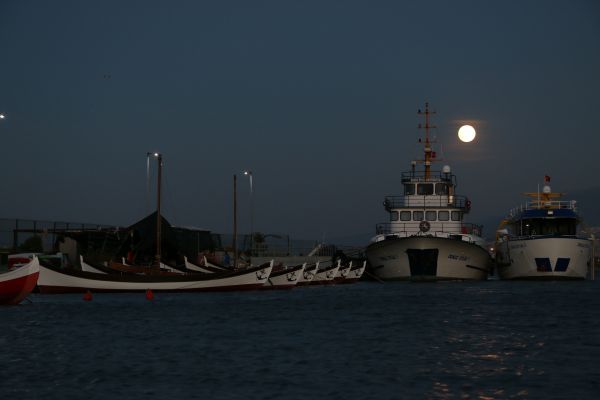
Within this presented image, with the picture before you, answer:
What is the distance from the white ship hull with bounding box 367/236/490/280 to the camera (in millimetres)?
66812

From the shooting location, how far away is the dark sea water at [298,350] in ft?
70.5

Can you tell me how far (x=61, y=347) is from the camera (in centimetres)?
2906

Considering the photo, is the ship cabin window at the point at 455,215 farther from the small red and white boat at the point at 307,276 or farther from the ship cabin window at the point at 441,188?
the small red and white boat at the point at 307,276

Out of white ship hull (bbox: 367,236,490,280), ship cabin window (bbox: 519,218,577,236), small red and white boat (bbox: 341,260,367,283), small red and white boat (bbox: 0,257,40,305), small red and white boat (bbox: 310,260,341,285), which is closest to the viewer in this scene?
small red and white boat (bbox: 0,257,40,305)

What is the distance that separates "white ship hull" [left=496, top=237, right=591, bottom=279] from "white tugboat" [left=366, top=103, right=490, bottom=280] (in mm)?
2764

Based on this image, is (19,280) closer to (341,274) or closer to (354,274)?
(341,274)

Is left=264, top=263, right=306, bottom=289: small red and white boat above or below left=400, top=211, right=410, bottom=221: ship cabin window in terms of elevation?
below

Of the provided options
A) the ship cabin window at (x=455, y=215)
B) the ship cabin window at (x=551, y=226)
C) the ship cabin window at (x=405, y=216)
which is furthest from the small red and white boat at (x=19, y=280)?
the ship cabin window at (x=551, y=226)

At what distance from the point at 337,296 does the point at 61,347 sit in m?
29.9

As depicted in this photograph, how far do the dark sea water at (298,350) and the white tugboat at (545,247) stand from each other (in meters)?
18.2

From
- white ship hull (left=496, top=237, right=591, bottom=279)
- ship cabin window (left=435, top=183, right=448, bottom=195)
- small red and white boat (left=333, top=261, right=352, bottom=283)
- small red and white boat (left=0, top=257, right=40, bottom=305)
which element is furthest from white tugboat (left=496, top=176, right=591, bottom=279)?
small red and white boat (left=0, top=257, right=40, bottom=305)

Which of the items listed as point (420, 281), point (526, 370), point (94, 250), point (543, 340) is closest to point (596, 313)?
point (543, 340)

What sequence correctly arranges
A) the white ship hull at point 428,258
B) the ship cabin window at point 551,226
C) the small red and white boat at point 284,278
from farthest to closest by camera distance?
the ship cabin window at point 551,226, the white ship hull at point 428,258, the small red and white boat at point 284,278

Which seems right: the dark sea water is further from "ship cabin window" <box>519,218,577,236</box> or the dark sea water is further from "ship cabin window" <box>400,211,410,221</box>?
"ship cabin window" <box>400,211,410,221</box>
